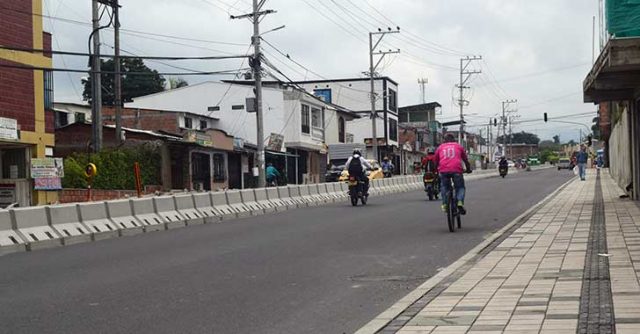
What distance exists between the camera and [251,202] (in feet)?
74.2

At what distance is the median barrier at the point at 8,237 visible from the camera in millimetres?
12914

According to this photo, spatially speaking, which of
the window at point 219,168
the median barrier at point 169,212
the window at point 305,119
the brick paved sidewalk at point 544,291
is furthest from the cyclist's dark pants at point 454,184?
the window at point 305,119

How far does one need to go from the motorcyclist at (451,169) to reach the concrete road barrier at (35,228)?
7.15m

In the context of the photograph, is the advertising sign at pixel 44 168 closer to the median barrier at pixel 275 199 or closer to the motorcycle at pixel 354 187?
the median barrier at pixel 275 199

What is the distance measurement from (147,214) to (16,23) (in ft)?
48.7

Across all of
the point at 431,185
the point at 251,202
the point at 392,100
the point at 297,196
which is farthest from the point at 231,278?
the point at 392,100

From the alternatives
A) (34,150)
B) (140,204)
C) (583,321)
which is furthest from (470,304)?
(34,150)

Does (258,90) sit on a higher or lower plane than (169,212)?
higher

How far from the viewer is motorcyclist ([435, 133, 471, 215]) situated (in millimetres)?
13703

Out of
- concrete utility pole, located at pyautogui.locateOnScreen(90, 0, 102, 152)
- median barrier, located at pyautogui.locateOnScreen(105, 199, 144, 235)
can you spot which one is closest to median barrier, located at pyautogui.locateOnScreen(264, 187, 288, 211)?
median barrier, located at pyautogui.locateOnScreen(105, 199, 144, 235)

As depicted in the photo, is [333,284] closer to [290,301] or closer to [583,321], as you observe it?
[290,301]

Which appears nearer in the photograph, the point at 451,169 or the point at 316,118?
the point at 451,169

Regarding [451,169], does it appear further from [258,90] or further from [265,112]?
[265,112]

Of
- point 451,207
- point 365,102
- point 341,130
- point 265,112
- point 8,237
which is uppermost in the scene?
point 365,102
